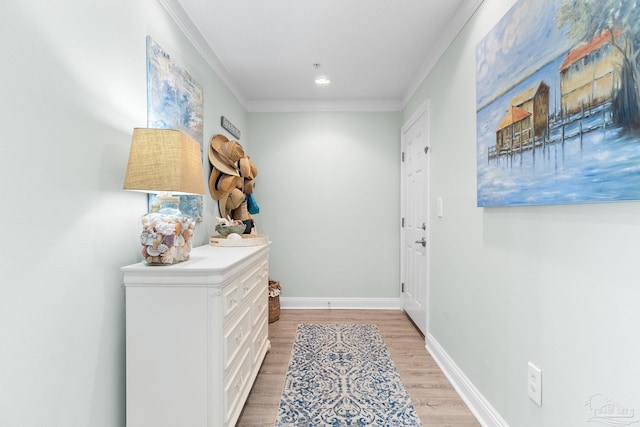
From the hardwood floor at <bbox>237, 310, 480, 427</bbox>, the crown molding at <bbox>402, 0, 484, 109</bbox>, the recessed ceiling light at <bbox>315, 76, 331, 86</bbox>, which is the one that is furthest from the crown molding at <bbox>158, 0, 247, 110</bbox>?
the hardwood floor at <bbox>237, 310, 480, 427</bbox>

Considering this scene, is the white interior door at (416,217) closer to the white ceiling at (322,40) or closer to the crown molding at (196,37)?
the white ceiling at (322,40)

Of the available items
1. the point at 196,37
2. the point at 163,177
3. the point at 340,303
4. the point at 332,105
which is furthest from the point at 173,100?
the point at 340,303

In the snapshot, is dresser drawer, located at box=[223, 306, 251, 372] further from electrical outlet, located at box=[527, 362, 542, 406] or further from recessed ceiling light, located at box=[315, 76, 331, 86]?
recessed ceiling light, located at box=[315, 76, 331, 86]

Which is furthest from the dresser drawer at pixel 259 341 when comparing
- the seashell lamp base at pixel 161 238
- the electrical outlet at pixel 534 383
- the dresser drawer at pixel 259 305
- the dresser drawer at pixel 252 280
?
the electrical outlet at pixel 534 383

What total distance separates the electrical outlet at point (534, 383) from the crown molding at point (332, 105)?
2956mm

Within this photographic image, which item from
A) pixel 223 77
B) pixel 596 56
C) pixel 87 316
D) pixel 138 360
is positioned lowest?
pixel 138 360

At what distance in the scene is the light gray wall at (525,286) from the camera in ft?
3.03

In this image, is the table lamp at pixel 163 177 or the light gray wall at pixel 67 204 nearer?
the light gray wall at pixel 67 204

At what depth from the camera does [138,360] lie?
51.8 inches

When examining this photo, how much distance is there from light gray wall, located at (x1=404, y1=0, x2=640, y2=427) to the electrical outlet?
0.9 inches

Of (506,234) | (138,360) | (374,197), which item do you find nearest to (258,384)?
(138,360)

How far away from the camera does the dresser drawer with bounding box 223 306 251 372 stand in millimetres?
1430

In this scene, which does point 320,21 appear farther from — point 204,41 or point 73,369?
point 73,369

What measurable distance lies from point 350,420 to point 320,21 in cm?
251
